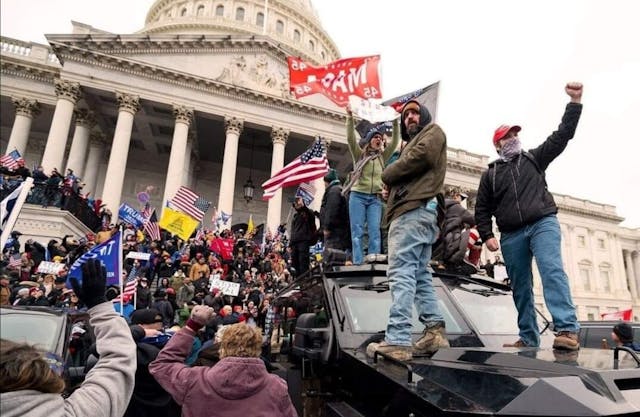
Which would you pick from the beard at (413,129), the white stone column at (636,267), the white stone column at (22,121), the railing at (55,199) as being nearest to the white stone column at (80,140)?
the white stone column at (22,121)

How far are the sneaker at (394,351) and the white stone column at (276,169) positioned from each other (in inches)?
894

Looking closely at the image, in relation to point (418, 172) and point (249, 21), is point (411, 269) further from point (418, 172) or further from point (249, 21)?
point (249, 21)

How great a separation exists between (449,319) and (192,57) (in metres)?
28.9

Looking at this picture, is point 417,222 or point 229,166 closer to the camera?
point 417,222

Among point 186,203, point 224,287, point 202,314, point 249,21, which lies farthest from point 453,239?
point 249,21

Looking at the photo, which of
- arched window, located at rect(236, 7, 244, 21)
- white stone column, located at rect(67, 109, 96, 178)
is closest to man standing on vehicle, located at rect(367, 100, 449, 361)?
white stone column, located at rect(67, 109, 96, 178)

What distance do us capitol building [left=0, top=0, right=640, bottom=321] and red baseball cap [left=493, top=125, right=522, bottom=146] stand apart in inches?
731

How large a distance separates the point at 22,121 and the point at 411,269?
30.5 m

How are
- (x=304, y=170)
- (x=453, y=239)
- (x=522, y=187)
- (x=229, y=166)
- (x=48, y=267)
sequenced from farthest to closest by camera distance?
(x=229, y=166), (x=304, y=170), (x=48, y=267), (x=453, y=239), (x=522, y=187)

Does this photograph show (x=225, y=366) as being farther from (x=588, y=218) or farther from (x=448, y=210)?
(x=588, y=218)

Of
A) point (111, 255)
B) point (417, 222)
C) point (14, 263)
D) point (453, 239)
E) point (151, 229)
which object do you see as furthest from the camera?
point (151, 229)

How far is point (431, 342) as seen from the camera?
304 centimetres

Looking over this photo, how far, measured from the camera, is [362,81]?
11.3m

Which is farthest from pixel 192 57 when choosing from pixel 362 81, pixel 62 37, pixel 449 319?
pixel 449 319
